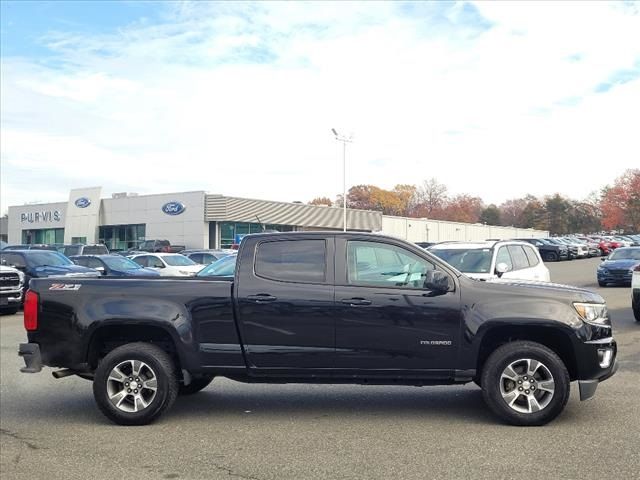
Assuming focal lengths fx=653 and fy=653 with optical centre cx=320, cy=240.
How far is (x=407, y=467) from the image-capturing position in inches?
194

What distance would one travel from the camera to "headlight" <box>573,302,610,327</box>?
19.8 feet

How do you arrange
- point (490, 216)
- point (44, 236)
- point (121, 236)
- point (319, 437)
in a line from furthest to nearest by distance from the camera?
point (490, 216) < point (44, 236) < point (121, 236) < point (319, 437)

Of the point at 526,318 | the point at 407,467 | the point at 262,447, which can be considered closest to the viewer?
the point at 407,467

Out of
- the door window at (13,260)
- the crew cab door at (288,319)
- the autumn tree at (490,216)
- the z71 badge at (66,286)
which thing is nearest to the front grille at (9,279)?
the door window at (13,260)

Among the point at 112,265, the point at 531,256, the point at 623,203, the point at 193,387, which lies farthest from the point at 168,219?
the point at 623,203

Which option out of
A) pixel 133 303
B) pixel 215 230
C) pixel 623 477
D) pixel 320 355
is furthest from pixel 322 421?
pixel 215 230

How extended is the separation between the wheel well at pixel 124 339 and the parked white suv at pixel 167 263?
16436 mm

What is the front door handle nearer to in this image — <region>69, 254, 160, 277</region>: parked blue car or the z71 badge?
the z71 badge

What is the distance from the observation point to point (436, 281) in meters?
6.00

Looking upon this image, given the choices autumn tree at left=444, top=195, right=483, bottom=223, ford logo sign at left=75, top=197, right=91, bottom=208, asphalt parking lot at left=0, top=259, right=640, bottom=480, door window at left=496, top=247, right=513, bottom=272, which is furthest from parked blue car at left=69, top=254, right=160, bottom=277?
autumn tree at left=444, top=195, right=483, bottom=223

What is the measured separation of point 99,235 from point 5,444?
195 ft

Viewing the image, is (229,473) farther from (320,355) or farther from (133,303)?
(133,303)

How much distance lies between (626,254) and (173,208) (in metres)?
40.8

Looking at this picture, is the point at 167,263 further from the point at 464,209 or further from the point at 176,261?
the point at 464,209
